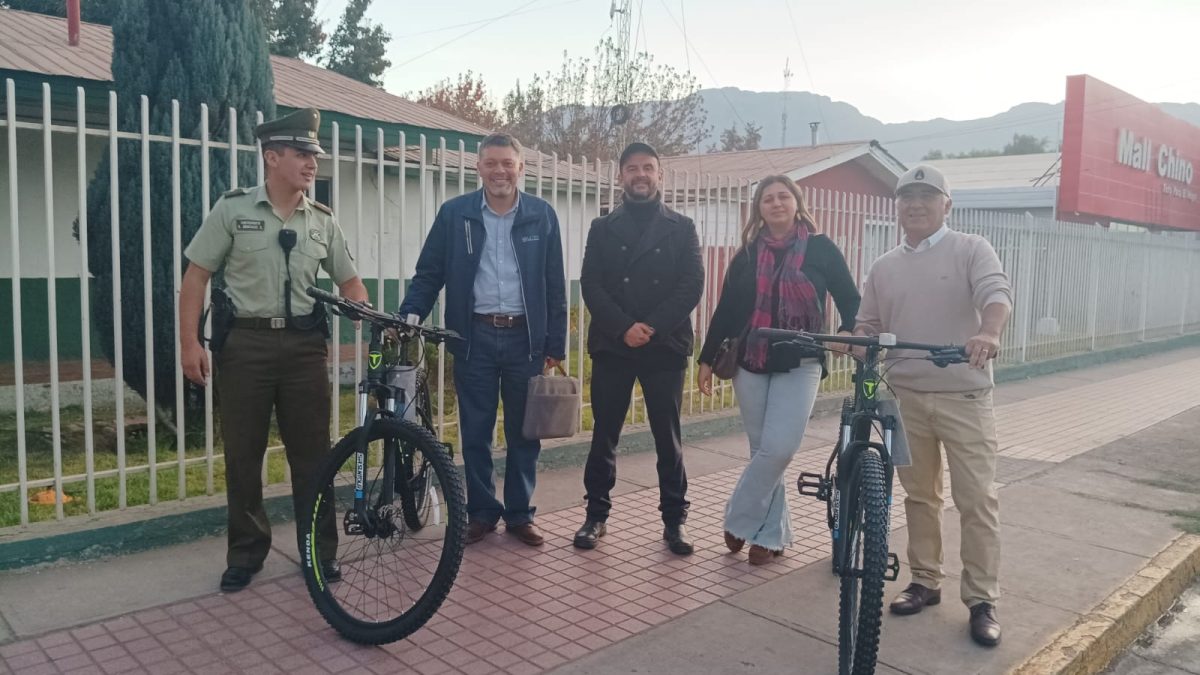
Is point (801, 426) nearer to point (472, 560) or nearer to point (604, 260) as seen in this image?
point (604, 260)

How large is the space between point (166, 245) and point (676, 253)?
11.6 feet

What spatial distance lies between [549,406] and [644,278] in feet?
2.67

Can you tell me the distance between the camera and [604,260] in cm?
488

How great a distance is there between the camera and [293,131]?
396 centimetres

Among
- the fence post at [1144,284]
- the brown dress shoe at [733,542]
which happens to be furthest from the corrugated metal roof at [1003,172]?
the brown dress shoe at [733,542]

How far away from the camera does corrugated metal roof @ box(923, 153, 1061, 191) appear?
27188mm

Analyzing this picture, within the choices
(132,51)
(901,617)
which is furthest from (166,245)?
(901,617)

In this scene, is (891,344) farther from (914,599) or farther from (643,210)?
(643,210)

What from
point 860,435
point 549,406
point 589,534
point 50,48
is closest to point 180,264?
point 549,406

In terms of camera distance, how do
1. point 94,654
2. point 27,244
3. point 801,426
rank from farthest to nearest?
point 27,244
point 801,426
point 94,654

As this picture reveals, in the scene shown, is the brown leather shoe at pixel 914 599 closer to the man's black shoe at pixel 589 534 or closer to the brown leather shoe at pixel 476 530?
the man's black shoe at pixel 589 534

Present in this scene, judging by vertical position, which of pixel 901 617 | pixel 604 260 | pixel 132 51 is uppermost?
pixel 132 51

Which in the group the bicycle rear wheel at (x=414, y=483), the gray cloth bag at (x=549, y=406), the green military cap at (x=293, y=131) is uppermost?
the green military cap at (x=293, y=131)

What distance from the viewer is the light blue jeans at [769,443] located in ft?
14.5
